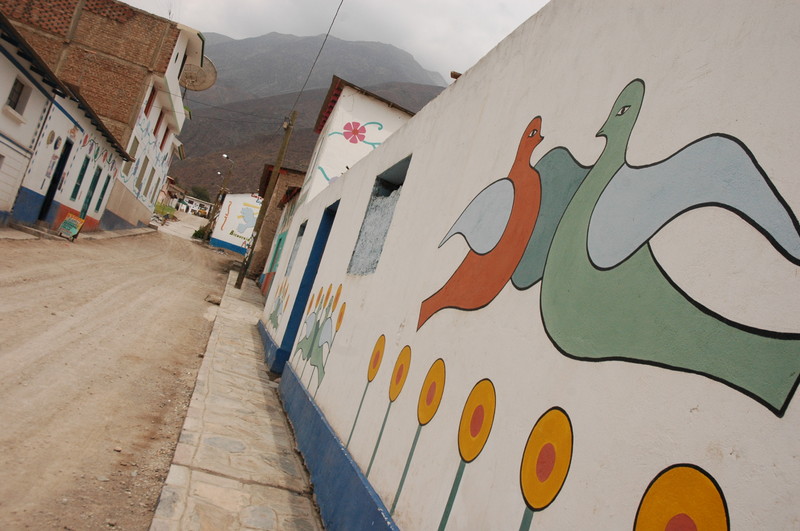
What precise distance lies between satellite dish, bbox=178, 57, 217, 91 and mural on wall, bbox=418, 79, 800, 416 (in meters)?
32.4

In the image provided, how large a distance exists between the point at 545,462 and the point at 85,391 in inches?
188

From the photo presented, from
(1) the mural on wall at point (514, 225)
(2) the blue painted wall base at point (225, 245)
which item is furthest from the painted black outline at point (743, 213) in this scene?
(2) the blue painted wall base at point (225, 245)

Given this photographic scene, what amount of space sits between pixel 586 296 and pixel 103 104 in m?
25.9

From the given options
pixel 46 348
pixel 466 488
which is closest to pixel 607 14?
pixel 466 488

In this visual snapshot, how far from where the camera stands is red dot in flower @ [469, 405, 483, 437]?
2.44 metres

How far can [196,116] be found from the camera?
440ft

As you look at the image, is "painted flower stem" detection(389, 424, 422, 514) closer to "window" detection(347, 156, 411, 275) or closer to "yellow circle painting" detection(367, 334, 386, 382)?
"yellow circle painting" detection(367, 334, 386, 382)

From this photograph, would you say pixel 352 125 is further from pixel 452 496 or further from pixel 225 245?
pixel 225 245

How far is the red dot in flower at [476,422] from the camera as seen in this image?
2438mm

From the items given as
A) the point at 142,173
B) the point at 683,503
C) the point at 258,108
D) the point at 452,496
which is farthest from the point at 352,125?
the point at 258,108

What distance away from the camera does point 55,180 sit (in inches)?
661

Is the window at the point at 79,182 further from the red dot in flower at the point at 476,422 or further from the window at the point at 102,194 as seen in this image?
the red dot in flower at the point at 476,422

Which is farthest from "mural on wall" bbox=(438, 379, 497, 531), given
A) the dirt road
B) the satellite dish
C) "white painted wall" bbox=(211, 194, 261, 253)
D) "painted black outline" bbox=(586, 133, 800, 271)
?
"white painted wall" bbox=(211, 194, 261, 253)

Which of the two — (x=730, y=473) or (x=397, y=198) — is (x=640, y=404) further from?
(x=397, y=198)
